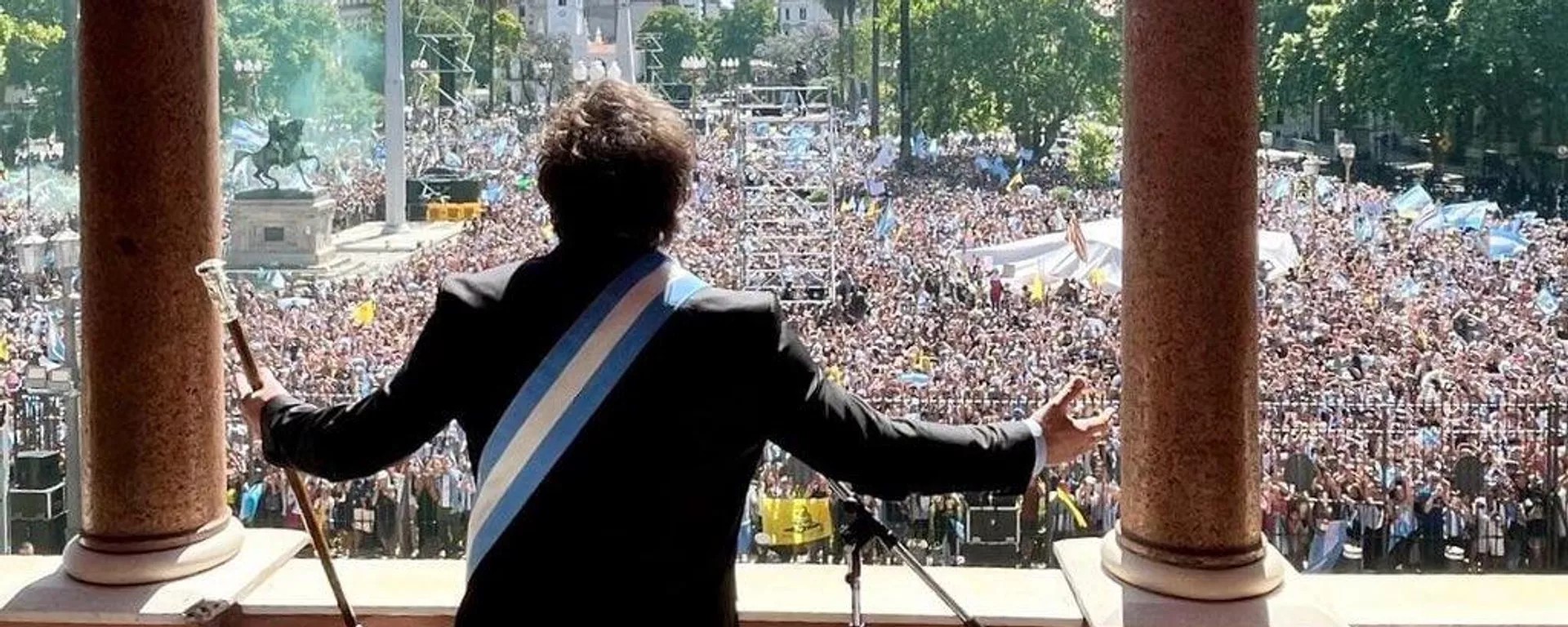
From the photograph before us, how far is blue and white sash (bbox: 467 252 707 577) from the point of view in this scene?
6.75 feet

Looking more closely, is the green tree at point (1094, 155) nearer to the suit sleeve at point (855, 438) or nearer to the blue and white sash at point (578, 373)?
the suit sleeve at point (855, 438)

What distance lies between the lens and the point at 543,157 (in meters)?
2.14

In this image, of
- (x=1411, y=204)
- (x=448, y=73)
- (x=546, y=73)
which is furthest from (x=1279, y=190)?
(x=546, y=73)

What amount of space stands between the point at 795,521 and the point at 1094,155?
2832 centimetres

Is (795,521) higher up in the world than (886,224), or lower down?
lower down

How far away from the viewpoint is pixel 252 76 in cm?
2808

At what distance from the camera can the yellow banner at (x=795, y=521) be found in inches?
357

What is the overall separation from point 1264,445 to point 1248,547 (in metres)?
8.19

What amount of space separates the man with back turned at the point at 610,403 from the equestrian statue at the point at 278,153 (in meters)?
22.0

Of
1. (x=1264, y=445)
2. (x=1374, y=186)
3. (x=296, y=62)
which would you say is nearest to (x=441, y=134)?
(x=296, y=62)

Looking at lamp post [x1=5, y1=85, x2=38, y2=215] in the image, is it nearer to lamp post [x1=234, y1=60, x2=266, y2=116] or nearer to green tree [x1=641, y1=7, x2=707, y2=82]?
lamp post [x1=234, y1=60, x2=266, y2=116]

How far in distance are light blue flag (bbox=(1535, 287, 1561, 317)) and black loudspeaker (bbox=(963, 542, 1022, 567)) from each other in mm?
11997

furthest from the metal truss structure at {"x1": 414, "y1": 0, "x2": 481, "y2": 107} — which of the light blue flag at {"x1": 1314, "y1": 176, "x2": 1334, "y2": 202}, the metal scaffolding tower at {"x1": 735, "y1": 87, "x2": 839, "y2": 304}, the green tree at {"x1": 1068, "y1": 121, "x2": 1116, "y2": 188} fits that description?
the light blue flag at {"x1": 1314, "y1": 176, "x2": 1334, "y2": 202}

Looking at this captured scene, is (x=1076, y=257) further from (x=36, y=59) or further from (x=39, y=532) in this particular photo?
(x=36, y=59)
